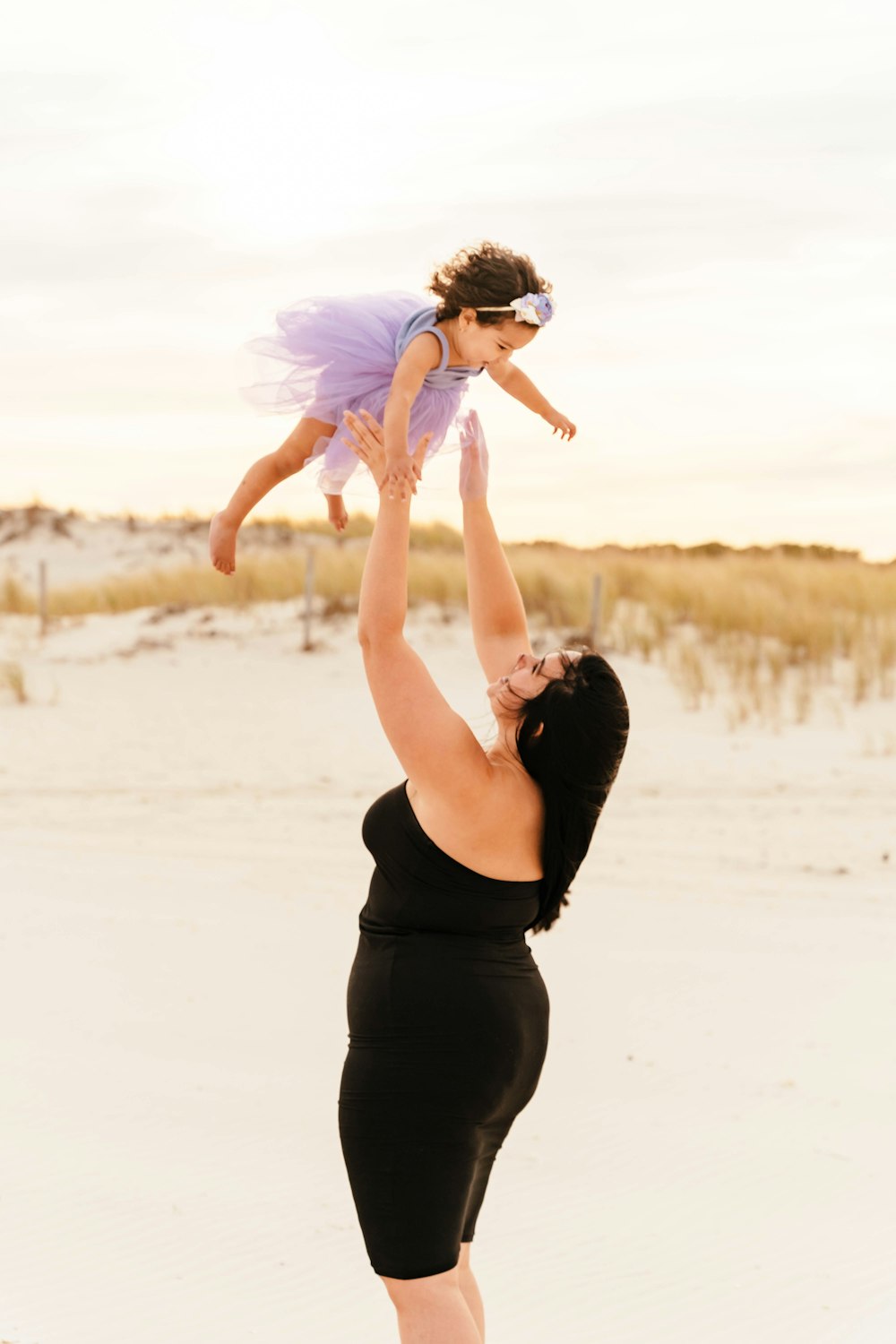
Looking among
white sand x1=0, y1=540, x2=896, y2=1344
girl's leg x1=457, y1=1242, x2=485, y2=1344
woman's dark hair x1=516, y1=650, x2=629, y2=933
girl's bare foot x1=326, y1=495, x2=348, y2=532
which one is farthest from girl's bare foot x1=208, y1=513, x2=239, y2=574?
white sand x1=0, y1=540, x2=896, y2=1344

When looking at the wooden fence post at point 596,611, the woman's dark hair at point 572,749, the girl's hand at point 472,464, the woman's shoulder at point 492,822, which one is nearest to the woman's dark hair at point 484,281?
the girl's hand at point 472,464

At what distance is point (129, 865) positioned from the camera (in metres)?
9.14

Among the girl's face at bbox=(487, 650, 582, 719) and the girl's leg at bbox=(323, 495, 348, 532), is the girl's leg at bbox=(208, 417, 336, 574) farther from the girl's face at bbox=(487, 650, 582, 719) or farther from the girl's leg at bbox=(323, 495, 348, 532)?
the girl's face at bbox=(487, 650, 582, 719)

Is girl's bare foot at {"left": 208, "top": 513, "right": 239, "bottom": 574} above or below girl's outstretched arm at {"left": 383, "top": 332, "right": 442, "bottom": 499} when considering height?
below

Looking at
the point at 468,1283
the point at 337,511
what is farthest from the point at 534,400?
the point at 468,1283

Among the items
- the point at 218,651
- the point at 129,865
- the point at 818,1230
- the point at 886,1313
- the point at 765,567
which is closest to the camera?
the point at 886,1313

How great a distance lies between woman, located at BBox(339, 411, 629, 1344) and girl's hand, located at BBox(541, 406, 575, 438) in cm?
68

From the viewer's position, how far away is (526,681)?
2.48m

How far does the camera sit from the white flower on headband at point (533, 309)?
270 centimetres

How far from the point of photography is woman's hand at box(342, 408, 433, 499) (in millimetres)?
2432

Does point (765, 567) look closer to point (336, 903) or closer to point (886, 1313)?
point (336, 903)

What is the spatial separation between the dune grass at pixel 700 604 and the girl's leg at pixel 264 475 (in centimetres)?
1244

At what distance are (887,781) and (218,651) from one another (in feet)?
29.5

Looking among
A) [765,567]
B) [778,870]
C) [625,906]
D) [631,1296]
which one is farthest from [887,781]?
[631,1296]
